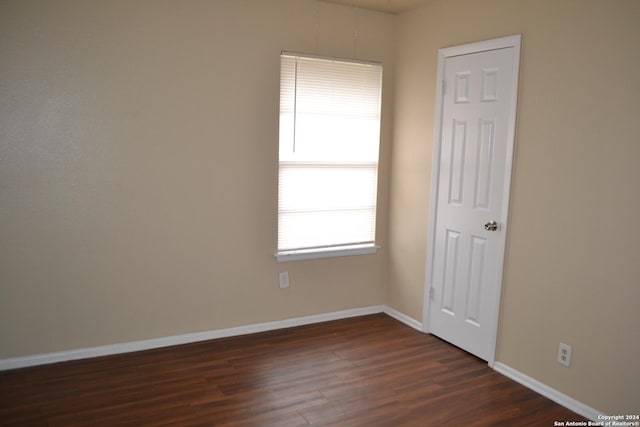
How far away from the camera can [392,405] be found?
2820 millimetres

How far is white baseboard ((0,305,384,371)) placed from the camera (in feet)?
10.3

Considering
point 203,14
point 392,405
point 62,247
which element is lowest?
point 392,405

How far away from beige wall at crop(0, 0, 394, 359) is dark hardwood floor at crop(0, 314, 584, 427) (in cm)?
31

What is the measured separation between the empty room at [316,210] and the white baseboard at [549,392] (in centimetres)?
1

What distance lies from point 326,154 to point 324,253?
0.82 m

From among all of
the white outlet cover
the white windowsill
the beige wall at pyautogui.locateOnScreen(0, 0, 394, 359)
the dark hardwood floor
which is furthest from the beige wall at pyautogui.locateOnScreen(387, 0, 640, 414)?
the white outlet cover

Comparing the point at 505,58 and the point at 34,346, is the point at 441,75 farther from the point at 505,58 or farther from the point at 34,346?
the point at 34,346

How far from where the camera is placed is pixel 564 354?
9.37ft

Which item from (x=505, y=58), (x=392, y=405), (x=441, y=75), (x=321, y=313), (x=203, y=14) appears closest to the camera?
(x=392, y=405)

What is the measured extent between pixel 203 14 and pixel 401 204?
2188 mm

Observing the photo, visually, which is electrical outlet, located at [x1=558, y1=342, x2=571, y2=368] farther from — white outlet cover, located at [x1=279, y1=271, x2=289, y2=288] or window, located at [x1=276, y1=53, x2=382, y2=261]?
white outlet cover, located at [x1=279, y1=271, x2=289, y2=288]

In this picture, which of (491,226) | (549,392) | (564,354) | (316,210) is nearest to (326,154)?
(316,210)

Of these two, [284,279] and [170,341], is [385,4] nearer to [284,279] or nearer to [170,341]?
[284,279]

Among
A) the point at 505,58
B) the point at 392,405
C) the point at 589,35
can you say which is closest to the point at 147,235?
the point at 392,405
